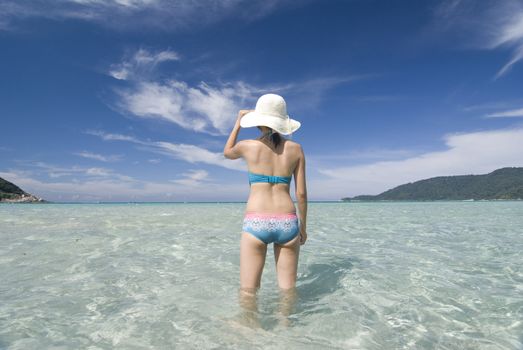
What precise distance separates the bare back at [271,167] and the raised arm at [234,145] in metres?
0.10

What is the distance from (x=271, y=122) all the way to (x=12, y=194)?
135 metres

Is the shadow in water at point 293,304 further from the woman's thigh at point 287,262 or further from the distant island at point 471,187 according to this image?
the distant island at point 471,187

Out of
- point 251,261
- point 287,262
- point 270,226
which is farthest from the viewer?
point 287,262

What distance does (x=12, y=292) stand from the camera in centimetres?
541

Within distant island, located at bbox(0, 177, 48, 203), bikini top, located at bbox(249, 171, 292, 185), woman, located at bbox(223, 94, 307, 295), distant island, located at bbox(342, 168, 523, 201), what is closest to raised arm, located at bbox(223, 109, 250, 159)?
woman, located at bbox(223, 94, 307, 295)

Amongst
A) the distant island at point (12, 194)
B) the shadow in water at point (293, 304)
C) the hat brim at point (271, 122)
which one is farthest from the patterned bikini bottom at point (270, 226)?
the distant island at point (12, 194)

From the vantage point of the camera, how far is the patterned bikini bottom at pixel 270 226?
4.13m

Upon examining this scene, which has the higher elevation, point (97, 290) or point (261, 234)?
point (261, 234)

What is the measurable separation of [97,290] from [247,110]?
397cm

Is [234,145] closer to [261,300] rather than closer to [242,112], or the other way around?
[242,112]

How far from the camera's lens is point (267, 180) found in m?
4.15

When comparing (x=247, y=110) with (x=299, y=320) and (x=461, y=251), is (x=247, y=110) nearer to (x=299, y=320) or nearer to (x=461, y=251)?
(x=299, y=320)

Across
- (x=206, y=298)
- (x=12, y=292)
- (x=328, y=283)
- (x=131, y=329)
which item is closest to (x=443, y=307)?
(x=328, y=283)

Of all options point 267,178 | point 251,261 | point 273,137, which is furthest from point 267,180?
point 251,261
